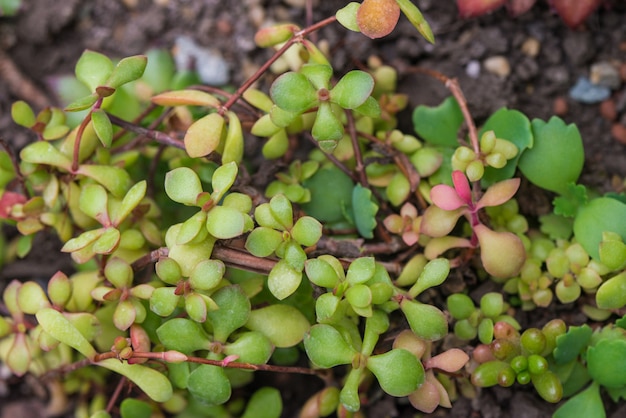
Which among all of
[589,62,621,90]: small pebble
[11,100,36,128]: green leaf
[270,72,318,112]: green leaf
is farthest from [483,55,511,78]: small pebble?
[11,100,36,128]: green leaf

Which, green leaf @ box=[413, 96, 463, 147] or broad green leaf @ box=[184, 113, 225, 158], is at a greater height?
broad green leaf @ box=[184, 113, 225, 158]

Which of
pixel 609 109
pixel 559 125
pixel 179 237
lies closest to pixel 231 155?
pixel 179 237

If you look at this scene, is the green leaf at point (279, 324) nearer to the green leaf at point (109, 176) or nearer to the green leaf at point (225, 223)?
the green leaf at point (225, 223)

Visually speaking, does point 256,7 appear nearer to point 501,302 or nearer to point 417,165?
point 417,165

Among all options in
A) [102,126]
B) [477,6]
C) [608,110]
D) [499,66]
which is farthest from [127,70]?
[608,110]

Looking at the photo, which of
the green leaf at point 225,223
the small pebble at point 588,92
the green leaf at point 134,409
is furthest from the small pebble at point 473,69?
the green leaf at point 134,409

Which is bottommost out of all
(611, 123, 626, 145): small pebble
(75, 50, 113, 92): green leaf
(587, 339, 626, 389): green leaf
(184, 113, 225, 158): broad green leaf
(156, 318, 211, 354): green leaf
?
(587, 339, 626, 389): green leaf

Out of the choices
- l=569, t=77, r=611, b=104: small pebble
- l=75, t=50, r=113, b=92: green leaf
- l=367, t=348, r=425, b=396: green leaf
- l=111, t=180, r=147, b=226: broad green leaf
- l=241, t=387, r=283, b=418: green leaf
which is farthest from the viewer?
l=569, t=77, r=611, b=104: small pebble

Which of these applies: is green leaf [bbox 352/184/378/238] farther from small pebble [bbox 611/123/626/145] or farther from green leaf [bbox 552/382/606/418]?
small pebble [bbox 611/123/626/145]
